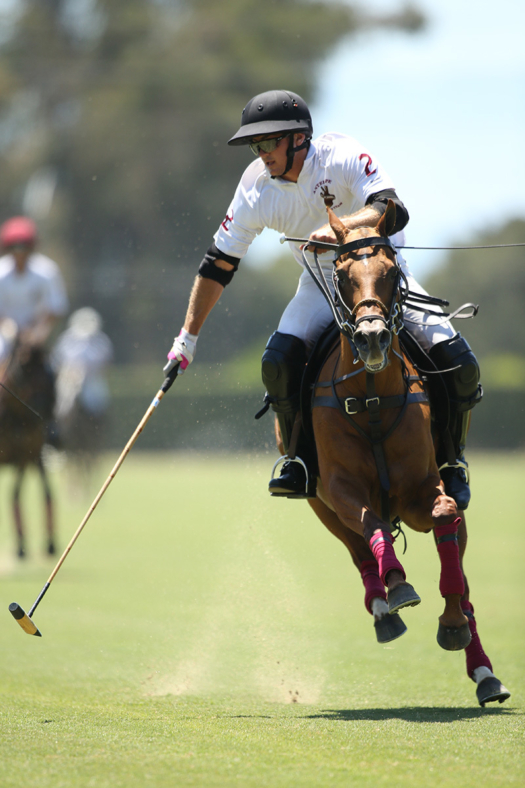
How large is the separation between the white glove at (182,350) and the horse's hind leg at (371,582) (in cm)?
114

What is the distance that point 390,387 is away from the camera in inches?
197

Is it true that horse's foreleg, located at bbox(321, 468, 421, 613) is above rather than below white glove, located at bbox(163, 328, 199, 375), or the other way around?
below

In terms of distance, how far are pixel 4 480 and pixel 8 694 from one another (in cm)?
1856

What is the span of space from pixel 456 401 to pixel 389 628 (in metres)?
1.44

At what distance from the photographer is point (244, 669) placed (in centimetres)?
648

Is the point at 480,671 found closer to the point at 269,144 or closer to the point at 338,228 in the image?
the point at 338,228

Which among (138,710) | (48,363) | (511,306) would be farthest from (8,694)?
(511,306)

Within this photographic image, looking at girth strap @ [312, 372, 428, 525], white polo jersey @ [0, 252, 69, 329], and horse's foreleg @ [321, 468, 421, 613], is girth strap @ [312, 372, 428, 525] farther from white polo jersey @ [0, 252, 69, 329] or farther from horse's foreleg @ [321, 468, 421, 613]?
white polo jersey @ [0, 252, 69, 329]

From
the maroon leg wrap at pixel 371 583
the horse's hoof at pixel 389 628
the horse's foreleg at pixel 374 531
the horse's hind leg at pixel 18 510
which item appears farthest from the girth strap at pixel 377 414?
the horse's hind leg at pixel 18 510

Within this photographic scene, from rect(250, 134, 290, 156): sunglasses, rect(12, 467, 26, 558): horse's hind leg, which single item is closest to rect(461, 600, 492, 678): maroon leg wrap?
rect(250, 134, 290, 156): sunglasses

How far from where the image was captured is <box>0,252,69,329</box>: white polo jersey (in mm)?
10781

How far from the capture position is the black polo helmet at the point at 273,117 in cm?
543

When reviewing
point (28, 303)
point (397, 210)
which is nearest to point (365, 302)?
point (397, 210)

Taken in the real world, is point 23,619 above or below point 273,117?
below
